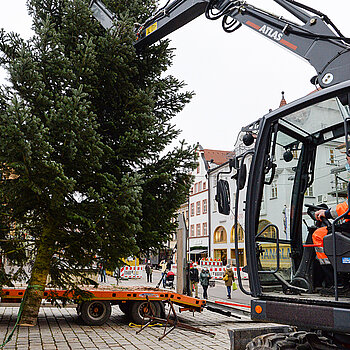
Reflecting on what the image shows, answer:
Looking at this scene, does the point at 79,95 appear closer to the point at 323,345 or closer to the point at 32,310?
the point at 32,310

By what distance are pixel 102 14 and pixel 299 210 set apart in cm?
783

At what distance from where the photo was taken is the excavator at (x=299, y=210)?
3580mm

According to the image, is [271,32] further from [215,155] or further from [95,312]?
[215,155]

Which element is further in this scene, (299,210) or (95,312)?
(95,312)

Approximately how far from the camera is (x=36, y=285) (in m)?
9.74

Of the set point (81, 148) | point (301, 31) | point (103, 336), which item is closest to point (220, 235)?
point (103, 336)

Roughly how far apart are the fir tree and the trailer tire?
5111 millimetres

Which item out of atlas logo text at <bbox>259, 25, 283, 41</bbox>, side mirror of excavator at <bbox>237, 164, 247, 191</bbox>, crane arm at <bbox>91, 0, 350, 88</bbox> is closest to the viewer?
side mirror of excavator at <bbox>237, 164, 247, 191</bbox>

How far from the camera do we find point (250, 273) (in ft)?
13.9

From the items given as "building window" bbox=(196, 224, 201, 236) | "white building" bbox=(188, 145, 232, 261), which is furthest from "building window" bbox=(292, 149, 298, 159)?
"building window" bbox=(196, 224, 201, 236)

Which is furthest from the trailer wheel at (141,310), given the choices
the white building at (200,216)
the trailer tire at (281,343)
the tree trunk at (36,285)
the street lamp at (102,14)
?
the white building at (200,216)

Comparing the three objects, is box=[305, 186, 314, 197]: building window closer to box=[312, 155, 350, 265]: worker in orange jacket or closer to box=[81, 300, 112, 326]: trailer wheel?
box=[312, 155, 350, 265]: worker in orange jacket

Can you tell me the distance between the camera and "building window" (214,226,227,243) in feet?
147

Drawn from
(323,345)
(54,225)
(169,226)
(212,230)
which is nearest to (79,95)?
(54,225)
